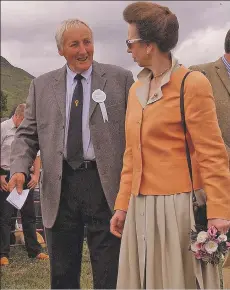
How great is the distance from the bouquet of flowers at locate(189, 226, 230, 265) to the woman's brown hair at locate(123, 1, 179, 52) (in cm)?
97

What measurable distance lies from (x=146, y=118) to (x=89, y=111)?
31.5 inches

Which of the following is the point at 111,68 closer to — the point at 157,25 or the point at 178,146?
the point at 157,25

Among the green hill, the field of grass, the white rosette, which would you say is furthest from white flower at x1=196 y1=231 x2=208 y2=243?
the green hill

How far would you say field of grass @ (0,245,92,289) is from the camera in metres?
7.11

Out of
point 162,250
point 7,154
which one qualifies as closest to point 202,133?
point 162,250

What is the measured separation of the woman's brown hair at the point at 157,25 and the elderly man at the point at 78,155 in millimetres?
749

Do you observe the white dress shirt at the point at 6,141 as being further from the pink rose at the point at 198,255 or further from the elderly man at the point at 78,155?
the pink rose at the point at 198,255

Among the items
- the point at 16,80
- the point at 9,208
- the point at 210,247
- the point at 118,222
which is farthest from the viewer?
the point at 16,80

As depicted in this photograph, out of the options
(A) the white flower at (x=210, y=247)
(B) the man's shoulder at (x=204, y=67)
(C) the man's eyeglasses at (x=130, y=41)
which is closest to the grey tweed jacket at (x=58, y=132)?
(C) the man's eyeglasses at (x=130, y=41)

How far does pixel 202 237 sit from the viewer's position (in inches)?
117

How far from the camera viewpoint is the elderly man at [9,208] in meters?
8.49

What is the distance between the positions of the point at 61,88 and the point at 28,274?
13.6 feet

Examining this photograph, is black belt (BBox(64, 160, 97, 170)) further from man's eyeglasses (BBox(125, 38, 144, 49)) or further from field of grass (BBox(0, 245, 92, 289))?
field of grass (BBox(0, 245, 92, 289))

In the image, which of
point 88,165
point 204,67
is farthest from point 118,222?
point 204,67
